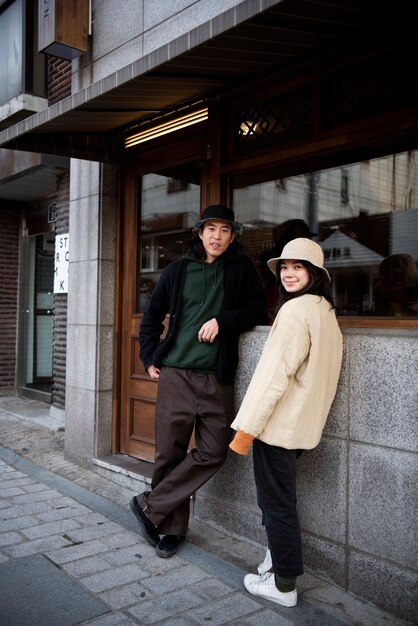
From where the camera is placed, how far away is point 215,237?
409cm

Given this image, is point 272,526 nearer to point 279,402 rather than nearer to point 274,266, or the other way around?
point 279,402

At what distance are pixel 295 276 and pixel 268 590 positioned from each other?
6.07 feet

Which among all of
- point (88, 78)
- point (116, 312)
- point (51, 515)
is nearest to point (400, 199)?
point (116, 312)

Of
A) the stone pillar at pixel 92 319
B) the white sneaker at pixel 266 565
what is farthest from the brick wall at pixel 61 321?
the white sneaker at pixel 266 565

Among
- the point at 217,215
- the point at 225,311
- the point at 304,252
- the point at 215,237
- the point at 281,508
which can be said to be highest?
the point at 217,215

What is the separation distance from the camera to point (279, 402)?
3.28 m

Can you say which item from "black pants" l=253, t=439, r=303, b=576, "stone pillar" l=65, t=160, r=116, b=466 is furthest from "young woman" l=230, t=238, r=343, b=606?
"stone pillar" l=65, t=160, r=116, b=466

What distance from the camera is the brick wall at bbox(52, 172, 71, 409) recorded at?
793cm

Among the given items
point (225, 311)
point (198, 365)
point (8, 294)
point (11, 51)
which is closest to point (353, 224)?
point (225, 311)

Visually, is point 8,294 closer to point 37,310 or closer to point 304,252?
point 37,310

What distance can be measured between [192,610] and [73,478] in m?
2.85

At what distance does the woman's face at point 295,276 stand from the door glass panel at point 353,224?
1120 mm

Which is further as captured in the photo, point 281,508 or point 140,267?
point 140,267

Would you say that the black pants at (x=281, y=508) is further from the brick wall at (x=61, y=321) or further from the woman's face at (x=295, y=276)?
the brick wall at (x=61, y=321)
